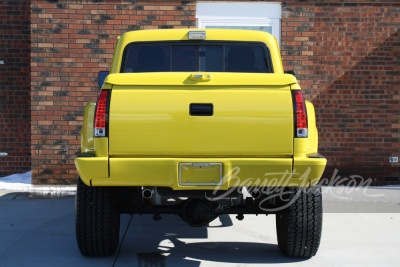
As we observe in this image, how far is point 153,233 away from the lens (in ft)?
20.7

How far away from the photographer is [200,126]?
4.36 metres

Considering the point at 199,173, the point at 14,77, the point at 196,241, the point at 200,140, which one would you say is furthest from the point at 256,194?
the point at 14,77

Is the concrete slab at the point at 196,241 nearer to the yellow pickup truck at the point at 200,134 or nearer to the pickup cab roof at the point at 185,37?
the yellow pickup truck at the point at 200,134

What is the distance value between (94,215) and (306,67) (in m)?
6.05

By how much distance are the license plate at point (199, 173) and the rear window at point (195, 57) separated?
144cm

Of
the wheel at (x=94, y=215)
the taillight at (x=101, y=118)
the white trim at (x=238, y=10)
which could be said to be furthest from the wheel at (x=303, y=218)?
the white trim at (x=238, y=10)

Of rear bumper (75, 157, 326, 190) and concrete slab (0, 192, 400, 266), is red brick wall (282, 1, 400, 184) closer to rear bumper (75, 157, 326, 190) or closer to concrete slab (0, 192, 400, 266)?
concrete slab (0, 192, 400, 266)

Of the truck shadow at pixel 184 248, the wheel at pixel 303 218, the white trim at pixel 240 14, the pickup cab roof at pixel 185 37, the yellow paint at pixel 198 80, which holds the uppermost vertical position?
the white trim at pixel 240 14

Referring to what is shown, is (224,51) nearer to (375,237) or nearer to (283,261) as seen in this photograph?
(283,261)

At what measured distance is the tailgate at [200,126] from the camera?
4.35 meters

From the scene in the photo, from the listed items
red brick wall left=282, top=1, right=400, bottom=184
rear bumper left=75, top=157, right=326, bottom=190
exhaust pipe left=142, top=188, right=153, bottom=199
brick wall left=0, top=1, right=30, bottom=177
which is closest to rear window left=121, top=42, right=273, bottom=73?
exhaust pipe left=142, top=188, right=153, bottom=199

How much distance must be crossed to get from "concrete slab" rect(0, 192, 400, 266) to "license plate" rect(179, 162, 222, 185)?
953 mm

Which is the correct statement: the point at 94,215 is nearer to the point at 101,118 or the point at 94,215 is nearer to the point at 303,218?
the point at 101,118

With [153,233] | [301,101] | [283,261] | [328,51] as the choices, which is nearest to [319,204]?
[283,261]
